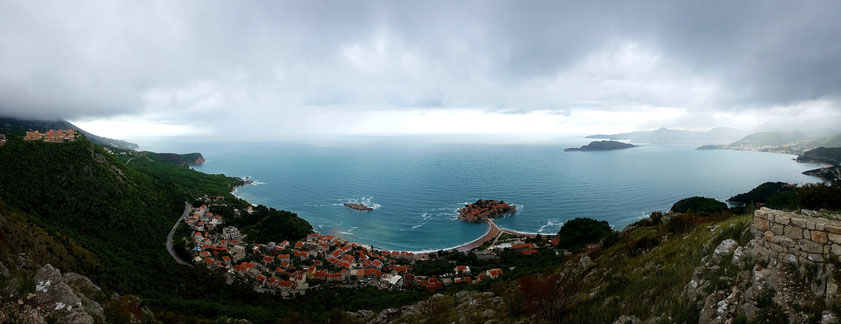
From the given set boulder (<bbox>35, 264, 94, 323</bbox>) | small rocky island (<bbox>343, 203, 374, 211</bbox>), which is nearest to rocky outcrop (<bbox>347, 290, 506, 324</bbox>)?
boulder (<bbox>35, 264, 94, 323</bbox>)

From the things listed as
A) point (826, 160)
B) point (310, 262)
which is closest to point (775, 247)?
point (310, 262)

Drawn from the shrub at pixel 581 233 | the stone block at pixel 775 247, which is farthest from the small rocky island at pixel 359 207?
the stone block at pixel 775 247

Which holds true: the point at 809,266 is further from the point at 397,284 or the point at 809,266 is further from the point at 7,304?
the point at 397,284

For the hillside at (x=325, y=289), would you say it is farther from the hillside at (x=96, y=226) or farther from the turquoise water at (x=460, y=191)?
the turquoise water at (x=460, y=191)

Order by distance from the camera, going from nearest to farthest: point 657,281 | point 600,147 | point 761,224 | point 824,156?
point 761,224, point 657,281, point 824,156, point 600,147

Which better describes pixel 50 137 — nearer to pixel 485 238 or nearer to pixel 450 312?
pixel 450 312

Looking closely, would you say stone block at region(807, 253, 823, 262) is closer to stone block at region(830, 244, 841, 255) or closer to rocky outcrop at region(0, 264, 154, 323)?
stone block at region(830, 244, 841, 255)
